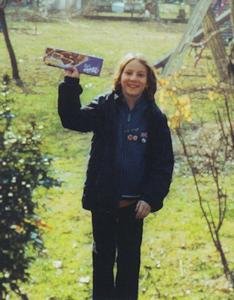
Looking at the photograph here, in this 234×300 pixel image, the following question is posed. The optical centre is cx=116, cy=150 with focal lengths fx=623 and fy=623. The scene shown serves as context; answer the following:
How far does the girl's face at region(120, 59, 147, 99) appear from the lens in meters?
3.38

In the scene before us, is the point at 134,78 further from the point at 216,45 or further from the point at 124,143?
the point at 216,45

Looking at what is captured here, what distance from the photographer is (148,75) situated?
11.3ft

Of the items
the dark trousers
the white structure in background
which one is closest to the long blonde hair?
the dark trousers

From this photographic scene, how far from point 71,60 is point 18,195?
2.57ft

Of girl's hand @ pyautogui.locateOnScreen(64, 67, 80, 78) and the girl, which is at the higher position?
girl's hand @ pyautogui.locateOnScreen(64, 67, 80, 78)

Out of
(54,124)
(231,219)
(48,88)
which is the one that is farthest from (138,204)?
(48,88)

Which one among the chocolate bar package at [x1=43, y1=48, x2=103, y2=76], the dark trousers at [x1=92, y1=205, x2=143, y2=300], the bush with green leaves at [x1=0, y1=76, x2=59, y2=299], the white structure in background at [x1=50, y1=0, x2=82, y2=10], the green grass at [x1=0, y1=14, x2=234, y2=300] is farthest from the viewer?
the white structure in background at [x1=50, y1=0, x2=82, y2=10]

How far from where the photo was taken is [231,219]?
229 inches

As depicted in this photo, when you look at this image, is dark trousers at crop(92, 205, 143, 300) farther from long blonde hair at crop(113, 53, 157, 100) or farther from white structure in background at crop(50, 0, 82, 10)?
white structure in background at crop(50, 0, 82, 10)

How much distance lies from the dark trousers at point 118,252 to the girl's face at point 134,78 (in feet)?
2.14

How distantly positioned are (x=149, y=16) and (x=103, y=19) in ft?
7.69

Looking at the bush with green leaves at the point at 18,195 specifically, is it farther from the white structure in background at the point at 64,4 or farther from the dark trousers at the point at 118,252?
the white structure in background at the point at 64,4

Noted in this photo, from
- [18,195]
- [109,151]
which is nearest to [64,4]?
[109,151]

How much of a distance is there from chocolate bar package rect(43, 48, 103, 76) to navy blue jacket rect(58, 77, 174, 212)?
0.14m
